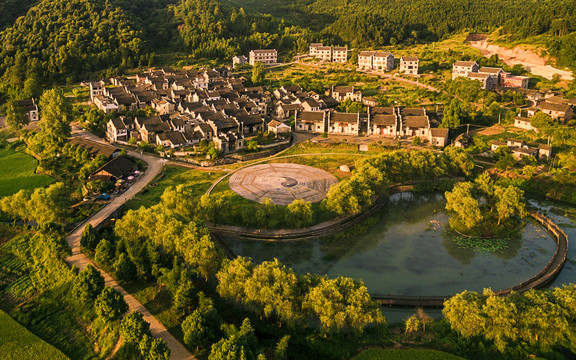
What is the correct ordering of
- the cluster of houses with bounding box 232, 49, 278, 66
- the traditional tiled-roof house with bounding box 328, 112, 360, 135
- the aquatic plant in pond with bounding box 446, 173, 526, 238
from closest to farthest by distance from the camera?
1. the aquatic plant in pond with bounding box 446, 173, 526, 238
2. the traditional tiled-roof house with bounding box 328, 112, 360, 135
3. the cluster of houses with bounding box 232, 49, 278, 66

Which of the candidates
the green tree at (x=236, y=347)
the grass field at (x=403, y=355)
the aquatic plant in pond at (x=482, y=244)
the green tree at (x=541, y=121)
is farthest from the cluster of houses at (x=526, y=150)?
the green tree at (x=236, y=347)

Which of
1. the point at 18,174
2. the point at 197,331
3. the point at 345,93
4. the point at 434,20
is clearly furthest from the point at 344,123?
the point at 434,20

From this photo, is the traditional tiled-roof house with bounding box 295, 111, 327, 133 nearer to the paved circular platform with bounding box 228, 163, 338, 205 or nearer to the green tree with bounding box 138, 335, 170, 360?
the paved circular platform with bounding box 228, 163, 338, 205

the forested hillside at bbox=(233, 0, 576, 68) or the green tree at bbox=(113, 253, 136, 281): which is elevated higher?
the forested hillside at bbox=(233, 0, 576, 68)

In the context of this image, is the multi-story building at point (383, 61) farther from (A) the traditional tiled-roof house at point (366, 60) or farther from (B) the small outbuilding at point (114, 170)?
(B) the small outbuilding at point (114, 170)

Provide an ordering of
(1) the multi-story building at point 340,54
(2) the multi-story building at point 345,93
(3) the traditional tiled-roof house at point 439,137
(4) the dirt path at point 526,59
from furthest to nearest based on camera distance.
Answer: (1) the multi-story building at point 340,54 → (4) the dirt path at point 526,59 → (2) the multi-story building at point 345,93 → (3) the traditional tiled-roof house at point 439,137

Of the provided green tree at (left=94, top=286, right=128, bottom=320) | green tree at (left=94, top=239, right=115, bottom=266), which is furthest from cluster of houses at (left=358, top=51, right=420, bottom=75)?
green tree at (left=94, top=286, right=128, bottom=320)
